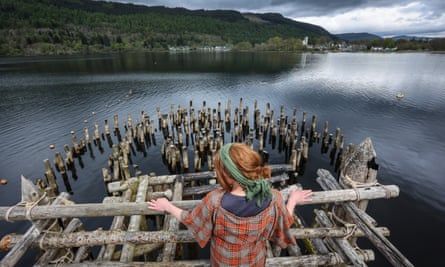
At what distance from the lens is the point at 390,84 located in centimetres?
4634

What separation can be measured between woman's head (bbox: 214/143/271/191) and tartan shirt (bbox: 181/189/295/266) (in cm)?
29

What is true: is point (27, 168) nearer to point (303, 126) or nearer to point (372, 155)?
point (372, 155)

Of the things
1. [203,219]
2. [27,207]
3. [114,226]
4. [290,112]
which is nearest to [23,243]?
[27,207]

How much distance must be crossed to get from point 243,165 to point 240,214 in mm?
638

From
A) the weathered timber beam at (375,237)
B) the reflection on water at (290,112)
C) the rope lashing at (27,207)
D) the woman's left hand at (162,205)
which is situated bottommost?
the reflection on water at (290,112)

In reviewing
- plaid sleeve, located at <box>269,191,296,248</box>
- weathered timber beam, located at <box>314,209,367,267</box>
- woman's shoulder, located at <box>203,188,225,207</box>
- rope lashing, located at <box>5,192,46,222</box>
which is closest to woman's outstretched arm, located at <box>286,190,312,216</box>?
plaid sleeve, located at <box>269,191,296,248</box>

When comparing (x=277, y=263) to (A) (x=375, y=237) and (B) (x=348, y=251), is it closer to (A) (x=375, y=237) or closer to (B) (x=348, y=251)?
(B) (x=348, y=251)

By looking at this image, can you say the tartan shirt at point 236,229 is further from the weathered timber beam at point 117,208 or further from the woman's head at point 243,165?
the weathered timber beam at point 117,208

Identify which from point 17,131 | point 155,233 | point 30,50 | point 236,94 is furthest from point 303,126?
point 30,50

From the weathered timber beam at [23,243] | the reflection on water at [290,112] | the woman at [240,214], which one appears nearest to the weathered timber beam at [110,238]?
the weathered timber beam at [23,243]

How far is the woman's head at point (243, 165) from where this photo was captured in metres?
2.44

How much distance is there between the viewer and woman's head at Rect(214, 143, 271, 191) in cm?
244

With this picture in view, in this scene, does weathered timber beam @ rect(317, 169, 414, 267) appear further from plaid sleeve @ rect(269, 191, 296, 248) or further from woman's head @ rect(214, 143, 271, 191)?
woman's head @ rect(214, 143, 271, 191)

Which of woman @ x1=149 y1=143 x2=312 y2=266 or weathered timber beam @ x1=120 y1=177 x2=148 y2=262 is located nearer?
woman @ x1=149 y1=143 x2=312 y2=266
